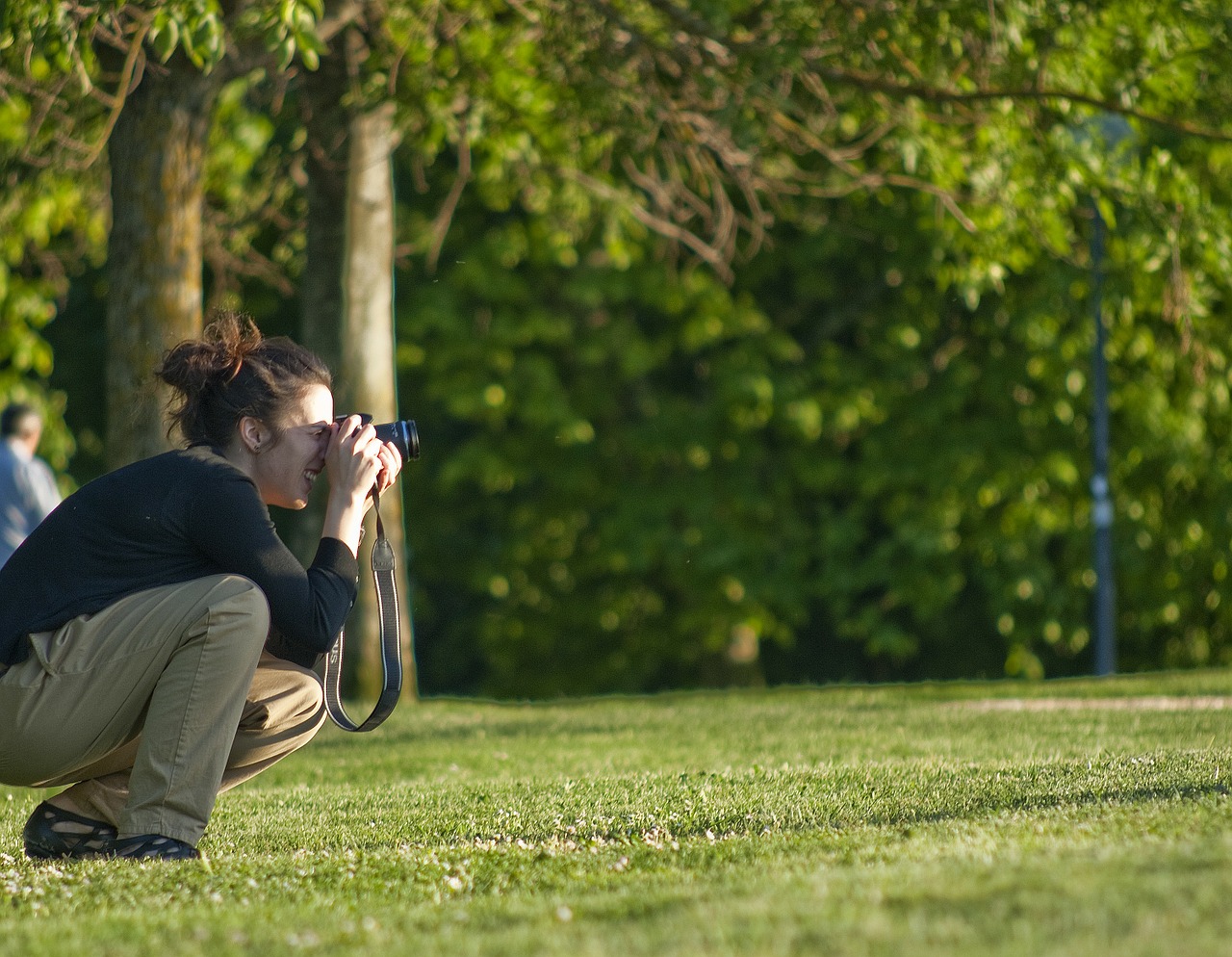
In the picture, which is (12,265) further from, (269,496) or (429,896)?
(429,896)

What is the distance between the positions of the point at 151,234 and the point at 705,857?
6065 mm

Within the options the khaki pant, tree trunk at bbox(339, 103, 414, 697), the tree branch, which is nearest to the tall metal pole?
the tree branch

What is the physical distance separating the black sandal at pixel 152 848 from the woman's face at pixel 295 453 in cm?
89

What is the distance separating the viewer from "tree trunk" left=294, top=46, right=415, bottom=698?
34.7 ft

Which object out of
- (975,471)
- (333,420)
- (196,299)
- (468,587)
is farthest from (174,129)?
(468,587)

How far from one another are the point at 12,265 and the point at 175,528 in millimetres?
11525

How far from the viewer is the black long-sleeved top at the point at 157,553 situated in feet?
12.3

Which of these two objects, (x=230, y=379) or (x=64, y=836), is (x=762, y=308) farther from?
(x=64, y=836)

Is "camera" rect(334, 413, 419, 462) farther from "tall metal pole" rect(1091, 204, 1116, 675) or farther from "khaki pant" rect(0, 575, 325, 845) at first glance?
"tall metal pole" rect(1091, 204, 1116, 675)

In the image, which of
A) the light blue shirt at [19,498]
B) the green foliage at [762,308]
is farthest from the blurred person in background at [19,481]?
the green foliage at [762,308]

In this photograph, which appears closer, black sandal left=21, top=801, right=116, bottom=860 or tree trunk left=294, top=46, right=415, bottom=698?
black sandal left=21, top=801, right=116, bottom=860

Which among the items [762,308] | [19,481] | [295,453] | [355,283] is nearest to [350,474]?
[295,453]

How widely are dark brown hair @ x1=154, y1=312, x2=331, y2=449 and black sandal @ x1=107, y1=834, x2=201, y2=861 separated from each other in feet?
3.33

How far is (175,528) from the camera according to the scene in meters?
3.80
